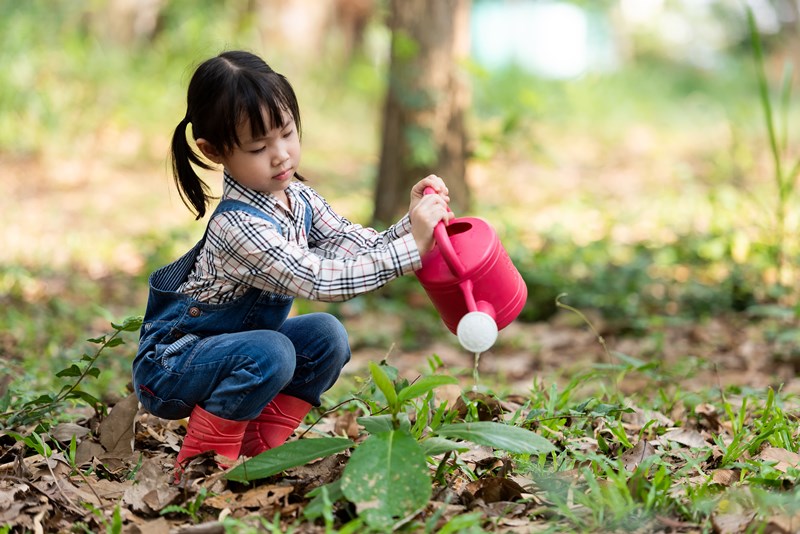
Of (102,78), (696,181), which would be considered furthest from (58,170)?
(696,181)

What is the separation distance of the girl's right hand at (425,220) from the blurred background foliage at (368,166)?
0.77 meters

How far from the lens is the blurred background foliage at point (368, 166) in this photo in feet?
15.6

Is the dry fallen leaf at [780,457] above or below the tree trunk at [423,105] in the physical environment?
below

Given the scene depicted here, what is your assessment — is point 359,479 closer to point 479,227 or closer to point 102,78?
point 479,227

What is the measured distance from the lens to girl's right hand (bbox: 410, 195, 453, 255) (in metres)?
2.11

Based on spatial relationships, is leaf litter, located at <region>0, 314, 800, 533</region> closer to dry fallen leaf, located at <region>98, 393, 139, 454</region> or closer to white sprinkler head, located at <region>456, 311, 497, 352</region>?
dry fallen leaf, located at <region>98, 393, 139, 454</region>

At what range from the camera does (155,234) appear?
636 centimetres

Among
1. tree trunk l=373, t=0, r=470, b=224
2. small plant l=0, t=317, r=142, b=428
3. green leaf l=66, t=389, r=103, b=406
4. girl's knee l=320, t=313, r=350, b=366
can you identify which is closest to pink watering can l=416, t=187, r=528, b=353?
girl's knee l=320, t=313, r=350, b=366

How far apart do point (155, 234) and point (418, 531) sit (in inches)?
189

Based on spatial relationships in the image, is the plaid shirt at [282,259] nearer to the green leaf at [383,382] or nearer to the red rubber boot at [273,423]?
the green leaf at [383,382]

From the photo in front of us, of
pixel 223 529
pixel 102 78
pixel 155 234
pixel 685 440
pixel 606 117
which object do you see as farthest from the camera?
pixel 606 117

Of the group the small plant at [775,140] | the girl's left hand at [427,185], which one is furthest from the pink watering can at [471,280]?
the small plant at [775,140]

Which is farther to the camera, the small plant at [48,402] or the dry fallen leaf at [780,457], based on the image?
the small plant at [48,402]

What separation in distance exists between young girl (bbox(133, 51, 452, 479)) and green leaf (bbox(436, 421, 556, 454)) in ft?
1.22
